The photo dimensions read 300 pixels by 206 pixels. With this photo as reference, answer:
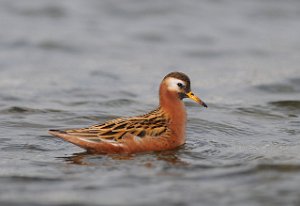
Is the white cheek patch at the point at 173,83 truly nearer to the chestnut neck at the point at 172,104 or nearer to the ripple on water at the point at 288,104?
the chestnut neck at the point at 172,104

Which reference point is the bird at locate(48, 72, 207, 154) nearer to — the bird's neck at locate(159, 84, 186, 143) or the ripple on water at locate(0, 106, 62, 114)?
the bird's neck at locate(159, 84, 186, 143)

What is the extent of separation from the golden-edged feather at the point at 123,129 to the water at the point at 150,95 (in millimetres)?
397

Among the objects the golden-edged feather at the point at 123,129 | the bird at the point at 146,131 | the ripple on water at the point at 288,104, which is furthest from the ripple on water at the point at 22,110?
the ripple on water at the point at 288,104

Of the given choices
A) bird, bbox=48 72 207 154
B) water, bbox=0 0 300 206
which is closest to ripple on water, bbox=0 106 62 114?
water, bbox=0 0 300 206

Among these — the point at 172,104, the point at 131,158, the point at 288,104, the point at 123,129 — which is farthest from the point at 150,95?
the point at 131,158

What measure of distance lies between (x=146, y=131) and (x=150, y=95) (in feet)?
19.0

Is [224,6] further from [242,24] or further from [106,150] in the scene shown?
[106,150]

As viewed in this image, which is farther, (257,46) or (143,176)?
(257,46)

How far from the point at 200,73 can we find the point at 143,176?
32.6ft

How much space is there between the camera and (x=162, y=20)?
89.8 feet

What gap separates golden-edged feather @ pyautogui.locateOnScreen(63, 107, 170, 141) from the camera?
13.2 metres

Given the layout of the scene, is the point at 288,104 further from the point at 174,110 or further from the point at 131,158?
the point at 131,158

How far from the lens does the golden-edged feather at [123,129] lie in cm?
1317

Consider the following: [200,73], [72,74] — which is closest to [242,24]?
[200,73]
